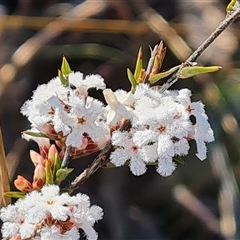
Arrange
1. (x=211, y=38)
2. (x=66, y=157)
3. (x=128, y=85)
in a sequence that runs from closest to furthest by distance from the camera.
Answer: (x=211, y=38) < (x=66, y=157) < (x=128, y=85)

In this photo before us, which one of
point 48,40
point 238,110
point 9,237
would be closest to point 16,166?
point 48,40

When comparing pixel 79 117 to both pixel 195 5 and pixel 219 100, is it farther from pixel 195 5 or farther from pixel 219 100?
pixel 195 5

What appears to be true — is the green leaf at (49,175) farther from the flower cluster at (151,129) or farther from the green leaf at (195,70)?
the green leaf at (195,70)

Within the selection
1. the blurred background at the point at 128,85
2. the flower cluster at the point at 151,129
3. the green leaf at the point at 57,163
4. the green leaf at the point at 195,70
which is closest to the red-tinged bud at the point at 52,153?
the green leaf at the point at 57,163

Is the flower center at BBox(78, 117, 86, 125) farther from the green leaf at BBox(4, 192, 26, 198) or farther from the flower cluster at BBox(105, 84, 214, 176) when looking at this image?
the green leaf at BBox(4, 192, 26, 198)

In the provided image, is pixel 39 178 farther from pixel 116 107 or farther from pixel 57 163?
pixel 116 107

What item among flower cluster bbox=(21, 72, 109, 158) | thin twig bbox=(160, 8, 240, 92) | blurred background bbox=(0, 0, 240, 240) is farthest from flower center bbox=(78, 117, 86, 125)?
blurred background bbox=(0, 0, 240, 240)

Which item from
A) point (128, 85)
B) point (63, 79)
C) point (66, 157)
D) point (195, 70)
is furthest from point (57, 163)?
point (128, 85)

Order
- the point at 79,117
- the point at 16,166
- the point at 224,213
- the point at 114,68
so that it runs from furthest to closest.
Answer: the point at 114,68, the point at 16,166, the point at 224,213, the point at 79,117
